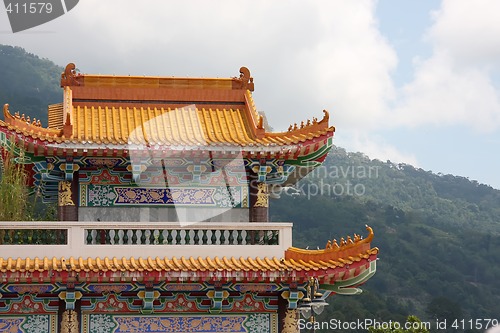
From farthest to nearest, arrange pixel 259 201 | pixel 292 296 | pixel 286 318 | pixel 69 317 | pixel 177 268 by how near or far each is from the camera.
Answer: pixel 259 201, pixel 286 318, pixel 292 296, pixel 69 317, pixel 177 268

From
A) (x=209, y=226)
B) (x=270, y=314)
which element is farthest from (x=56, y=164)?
(x=270, y=314)

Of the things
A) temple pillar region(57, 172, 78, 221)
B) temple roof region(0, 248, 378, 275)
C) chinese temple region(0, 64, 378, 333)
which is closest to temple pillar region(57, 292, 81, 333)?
chinese temple region(0, 64, 378, 333)

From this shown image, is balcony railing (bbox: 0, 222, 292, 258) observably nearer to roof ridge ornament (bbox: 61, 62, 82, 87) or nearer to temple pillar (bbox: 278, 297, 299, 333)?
temple pillar (bbox: 278, 297, 299, 333)

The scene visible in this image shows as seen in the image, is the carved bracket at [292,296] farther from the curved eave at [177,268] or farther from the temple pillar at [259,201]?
the temple pillar at [259,201]

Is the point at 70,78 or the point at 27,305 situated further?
the point at 70,78

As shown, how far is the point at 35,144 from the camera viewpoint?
22578 millimetres

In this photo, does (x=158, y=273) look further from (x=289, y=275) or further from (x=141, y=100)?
(x=141, y=100)

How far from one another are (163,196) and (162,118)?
7.38 feet

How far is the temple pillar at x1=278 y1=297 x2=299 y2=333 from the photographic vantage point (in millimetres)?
22312

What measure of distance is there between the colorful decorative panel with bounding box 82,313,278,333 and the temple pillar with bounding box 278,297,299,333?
0.45 feet

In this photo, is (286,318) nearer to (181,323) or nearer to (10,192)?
(181,323)

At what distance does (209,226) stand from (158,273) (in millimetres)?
1937

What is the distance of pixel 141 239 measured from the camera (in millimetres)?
21953

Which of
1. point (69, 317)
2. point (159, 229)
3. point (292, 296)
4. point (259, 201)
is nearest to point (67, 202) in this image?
point (159, 229)
